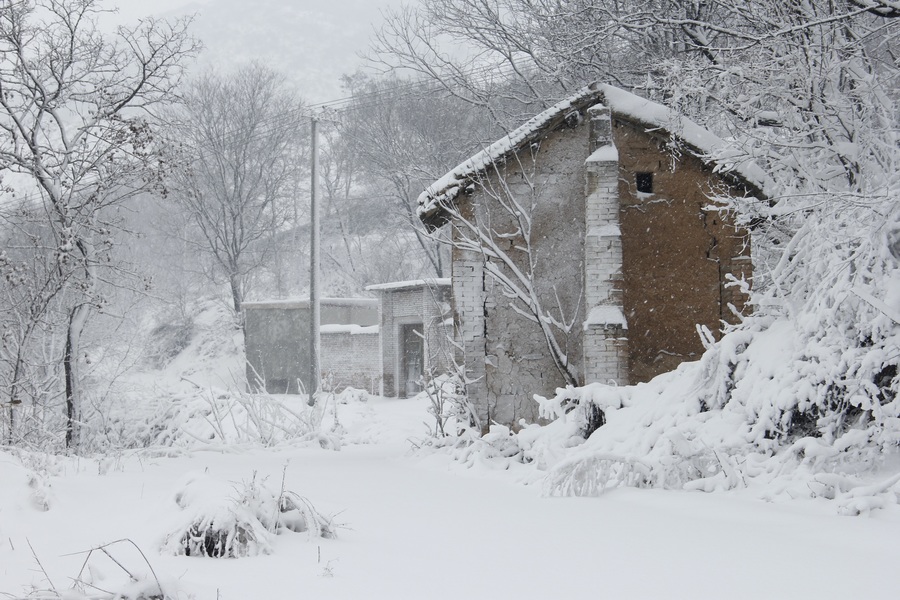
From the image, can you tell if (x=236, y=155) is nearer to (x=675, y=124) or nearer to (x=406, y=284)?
(x=406, y=284)

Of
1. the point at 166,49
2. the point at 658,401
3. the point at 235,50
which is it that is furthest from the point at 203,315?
the point at 235,50

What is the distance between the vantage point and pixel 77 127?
13.7 metres

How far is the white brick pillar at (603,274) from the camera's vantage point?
37.6ft

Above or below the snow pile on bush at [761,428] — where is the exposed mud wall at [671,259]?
above

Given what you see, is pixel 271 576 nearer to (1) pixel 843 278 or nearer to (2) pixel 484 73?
(1) pixel 843 278

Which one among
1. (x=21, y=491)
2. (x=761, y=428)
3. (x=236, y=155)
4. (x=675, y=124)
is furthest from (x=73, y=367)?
(x=236, y=155)

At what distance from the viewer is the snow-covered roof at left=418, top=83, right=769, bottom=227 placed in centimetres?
1159

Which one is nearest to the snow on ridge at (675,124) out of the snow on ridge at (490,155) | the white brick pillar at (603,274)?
the snow on ridge at (490,155)

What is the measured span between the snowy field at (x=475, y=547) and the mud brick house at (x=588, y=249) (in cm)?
377

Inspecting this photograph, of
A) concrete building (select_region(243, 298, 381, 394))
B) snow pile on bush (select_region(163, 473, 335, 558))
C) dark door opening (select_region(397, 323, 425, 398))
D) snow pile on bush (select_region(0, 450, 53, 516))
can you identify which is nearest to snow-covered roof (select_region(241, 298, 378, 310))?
concrete building (select_region(243, 298, 381, 394))

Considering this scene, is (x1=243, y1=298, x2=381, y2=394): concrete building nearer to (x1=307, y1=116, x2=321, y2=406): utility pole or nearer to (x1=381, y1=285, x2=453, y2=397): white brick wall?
(x1=381, y1=285, x2=453, y2=397): white brick wall

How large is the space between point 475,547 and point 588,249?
22.6 feet

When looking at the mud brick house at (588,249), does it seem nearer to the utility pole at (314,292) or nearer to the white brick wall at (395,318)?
the utility pole at (314,292)

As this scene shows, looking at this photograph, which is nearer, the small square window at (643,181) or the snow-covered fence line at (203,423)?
the small square window at (643,181)
